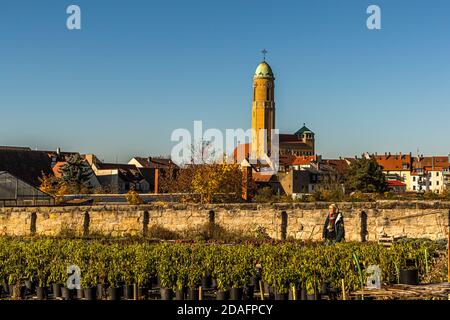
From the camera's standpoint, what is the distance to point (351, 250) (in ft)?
54.5

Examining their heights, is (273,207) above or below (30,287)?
above

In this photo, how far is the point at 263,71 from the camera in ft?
535

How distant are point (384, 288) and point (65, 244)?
9494 millimetres

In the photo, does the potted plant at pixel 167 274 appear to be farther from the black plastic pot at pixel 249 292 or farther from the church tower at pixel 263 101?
the church tower at pixel 263 101

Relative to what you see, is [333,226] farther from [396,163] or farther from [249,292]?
[396,163]

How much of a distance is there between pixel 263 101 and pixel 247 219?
140 meters

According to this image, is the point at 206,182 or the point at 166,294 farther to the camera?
the point at 206,182

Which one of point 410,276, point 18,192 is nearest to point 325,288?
point 410,276

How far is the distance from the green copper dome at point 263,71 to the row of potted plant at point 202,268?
147m

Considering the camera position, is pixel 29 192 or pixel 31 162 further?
pixel 31 162

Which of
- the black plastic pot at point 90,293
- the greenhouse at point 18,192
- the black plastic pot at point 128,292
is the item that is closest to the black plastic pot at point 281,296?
the black plastic pot at point 128,292

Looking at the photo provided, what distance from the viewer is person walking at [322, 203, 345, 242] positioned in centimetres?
1944
